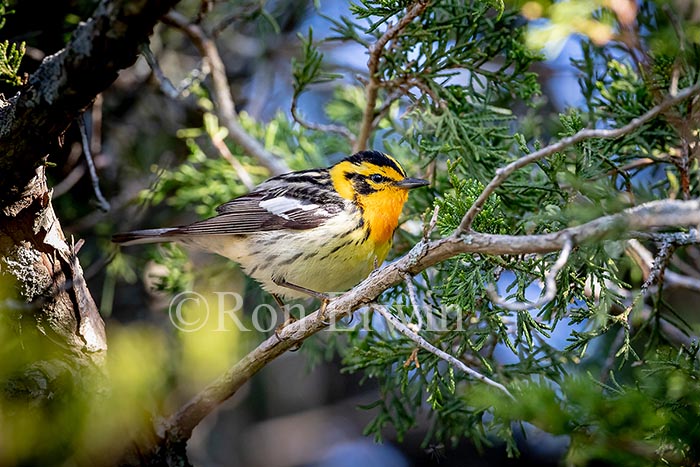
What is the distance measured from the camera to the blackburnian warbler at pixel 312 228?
12.0 feet

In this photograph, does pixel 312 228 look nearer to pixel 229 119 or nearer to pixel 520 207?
pixel 520 207

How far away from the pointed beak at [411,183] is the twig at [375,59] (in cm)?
49

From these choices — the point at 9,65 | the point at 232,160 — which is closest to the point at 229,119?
the point at 232,160

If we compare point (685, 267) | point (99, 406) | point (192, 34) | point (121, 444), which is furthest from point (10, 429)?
point (685, 267)

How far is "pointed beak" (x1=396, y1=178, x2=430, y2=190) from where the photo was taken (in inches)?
137

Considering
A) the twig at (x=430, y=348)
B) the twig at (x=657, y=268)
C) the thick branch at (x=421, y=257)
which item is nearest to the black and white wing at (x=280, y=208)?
the thick branch at (x=421, y=257)

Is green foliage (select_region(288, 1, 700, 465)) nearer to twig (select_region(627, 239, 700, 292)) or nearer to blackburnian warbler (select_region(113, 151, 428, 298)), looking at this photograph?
twig (select_region(627, 239, 700, 292))

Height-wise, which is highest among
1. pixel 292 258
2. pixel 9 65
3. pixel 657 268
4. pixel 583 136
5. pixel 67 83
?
pixel 9 65

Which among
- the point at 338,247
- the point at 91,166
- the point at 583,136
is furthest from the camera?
the point at 338,247

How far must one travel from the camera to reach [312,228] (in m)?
3.77

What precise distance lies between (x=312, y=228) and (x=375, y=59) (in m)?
0.99

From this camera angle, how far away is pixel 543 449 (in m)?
5.13

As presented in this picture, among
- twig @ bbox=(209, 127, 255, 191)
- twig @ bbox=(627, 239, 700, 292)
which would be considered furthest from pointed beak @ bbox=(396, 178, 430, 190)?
twig @ bbox=(209, 127, 255, 191)

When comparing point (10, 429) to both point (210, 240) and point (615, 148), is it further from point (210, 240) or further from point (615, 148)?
point (615, 148)
